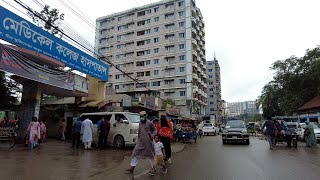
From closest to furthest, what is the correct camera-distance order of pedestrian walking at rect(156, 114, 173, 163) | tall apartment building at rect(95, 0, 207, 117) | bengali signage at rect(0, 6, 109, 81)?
pedestrian walking at rect(156, 114, 173, 163) → bengali signage at rect(0, 6, 109, 81) → tall apartment building at rect(95, 0, 207, 117)

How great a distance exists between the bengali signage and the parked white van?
4.01m

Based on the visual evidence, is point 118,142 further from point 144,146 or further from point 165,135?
point 144,146

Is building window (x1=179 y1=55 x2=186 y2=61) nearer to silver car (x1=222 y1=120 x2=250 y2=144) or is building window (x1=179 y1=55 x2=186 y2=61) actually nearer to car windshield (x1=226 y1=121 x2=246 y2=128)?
car windshield (x1=226 y1=121 x2=246 y2=128)

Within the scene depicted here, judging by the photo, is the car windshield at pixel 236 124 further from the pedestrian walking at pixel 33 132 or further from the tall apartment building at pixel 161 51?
the tall apartment building at pixel 161 51

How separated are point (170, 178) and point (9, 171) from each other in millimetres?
4411

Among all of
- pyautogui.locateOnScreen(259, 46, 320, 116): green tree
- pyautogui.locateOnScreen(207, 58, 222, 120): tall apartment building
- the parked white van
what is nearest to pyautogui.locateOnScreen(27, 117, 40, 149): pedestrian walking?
the parked white van

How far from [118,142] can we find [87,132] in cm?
173

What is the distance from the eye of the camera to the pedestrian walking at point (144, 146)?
7.48m

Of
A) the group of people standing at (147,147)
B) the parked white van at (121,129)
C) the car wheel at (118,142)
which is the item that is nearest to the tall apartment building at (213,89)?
the parked white van at (121,129)

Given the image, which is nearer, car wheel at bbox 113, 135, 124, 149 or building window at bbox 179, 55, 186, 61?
car wheel at bbox 113, 135, 124, 149

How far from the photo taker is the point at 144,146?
7.54 m

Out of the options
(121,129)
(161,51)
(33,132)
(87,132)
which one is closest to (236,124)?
(121,129)

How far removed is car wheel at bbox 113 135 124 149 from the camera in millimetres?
14172

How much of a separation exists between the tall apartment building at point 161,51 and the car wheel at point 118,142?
148ft
